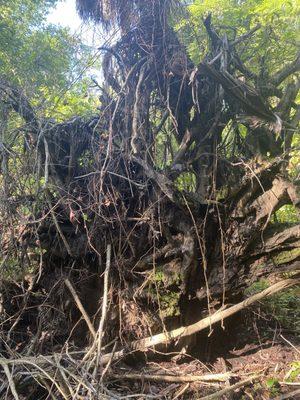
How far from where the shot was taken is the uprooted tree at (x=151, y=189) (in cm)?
420

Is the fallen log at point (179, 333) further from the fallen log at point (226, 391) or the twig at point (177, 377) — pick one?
the fallen log at point (226, 391)

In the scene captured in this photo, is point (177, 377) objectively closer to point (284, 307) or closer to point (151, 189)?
point (151, 189)

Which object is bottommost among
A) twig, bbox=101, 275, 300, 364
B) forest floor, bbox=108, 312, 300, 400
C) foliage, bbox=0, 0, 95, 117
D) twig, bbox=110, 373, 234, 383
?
forest floor, bbox=108, 312, 300, 400

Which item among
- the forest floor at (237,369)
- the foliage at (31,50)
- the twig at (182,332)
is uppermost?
the foliage at (31,50)

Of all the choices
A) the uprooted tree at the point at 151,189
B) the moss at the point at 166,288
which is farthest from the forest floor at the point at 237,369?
the moss at the point at 166,288

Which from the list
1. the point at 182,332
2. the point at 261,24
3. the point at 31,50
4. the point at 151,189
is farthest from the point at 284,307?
the point at 31,50

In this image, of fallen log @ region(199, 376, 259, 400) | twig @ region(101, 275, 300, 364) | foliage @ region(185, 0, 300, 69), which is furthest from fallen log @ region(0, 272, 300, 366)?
foliage @ region(185, 0, 300, 69)

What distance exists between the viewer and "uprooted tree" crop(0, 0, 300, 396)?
4.20m

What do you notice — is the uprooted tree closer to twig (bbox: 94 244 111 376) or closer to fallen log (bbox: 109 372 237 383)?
twig (bbox: 94 244 111 376)

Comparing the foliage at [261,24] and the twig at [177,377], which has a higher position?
the foliage at [261,24]

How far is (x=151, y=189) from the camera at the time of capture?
469 cm

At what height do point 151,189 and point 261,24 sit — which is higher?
point 261,24

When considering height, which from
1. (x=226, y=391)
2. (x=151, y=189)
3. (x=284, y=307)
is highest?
(x=151, y=189)

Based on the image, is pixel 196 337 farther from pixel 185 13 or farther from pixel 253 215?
pixel 185 13
